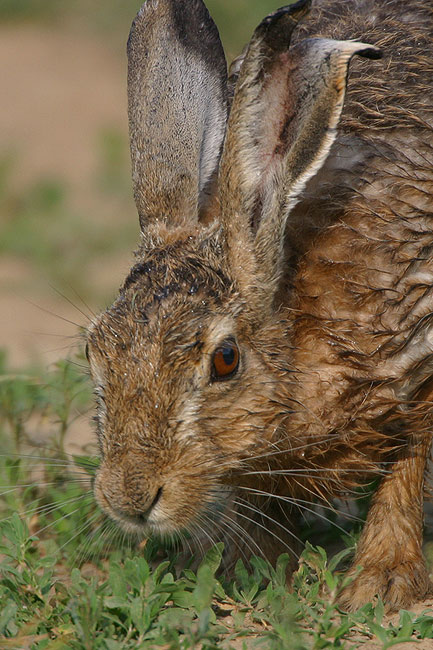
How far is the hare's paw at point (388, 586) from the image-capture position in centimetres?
383

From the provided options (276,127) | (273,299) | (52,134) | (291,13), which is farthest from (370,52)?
(52,134)

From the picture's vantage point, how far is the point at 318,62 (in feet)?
11.4

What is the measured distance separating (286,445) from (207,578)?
1.82 ft

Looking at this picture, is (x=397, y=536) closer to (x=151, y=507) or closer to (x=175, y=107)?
(x=151, y=507)

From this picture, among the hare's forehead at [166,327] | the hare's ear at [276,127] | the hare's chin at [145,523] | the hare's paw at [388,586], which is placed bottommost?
the hare's paw at [388,586]

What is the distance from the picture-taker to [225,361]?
11.9 feet

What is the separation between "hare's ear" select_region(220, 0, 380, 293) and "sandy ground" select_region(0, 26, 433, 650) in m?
1.83

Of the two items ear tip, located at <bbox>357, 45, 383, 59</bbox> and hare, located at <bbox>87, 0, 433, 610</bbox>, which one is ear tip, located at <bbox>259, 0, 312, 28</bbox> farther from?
ear tip, located at <bbox>357, 45, 383, 59</bbox>

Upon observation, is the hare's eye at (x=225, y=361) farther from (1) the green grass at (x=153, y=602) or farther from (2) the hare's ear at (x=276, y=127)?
(1) the green grass at (x=153, y=602)

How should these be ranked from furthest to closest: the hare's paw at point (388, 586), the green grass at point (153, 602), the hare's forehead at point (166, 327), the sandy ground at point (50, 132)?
the sandy ground at point (50, 132) → the hare's paw at point (388, 586) → the hare's forehead at point (166, 327) → the green grass at point (153, 602)

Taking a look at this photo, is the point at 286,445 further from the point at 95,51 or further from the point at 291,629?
the point at 95,51

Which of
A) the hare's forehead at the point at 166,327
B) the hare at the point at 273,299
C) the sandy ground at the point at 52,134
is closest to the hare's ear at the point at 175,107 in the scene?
the hare at the point at 273,299

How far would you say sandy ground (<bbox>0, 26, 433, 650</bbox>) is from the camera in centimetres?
679

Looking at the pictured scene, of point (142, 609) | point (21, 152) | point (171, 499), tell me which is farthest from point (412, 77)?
point (21, 152)
